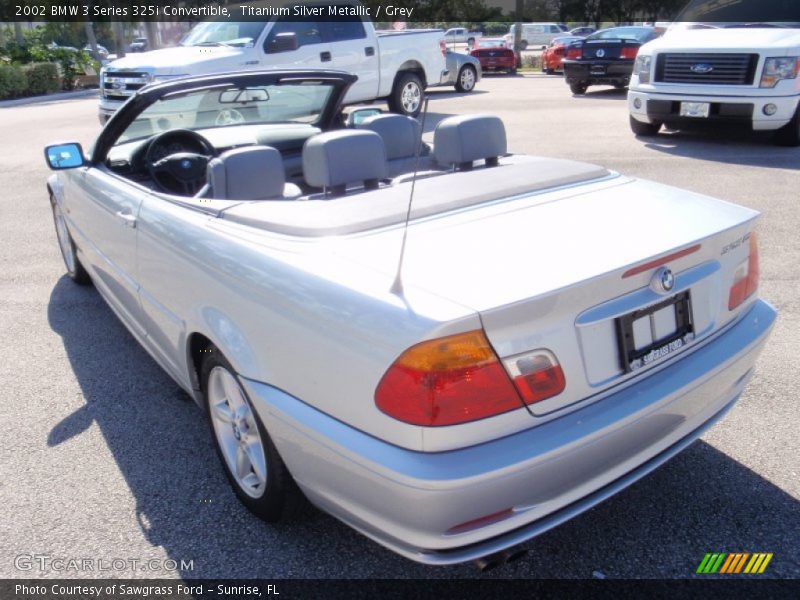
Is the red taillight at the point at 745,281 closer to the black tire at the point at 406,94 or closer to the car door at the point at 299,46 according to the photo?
the car door at the point at 299,46

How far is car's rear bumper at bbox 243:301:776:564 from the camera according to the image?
188cm

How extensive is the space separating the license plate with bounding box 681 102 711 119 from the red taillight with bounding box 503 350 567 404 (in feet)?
26.3

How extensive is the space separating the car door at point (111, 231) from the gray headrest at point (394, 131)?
119cm

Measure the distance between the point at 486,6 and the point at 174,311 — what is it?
24624 mm

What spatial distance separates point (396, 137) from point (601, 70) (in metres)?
13.4

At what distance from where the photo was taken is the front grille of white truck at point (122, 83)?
428 inches

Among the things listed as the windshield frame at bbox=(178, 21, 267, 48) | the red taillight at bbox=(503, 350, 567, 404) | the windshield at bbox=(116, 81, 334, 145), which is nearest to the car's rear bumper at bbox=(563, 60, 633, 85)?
the windshield frame at bbox=(178, 21, 267, 48)

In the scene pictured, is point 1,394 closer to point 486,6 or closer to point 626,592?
point 626,592

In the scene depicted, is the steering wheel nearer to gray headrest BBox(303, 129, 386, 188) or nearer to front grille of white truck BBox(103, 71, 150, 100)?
gray headrest BBox(303, 129, 386, 188)

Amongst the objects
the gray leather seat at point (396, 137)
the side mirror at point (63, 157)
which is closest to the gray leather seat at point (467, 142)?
the gray leather seat at point (396, 137)

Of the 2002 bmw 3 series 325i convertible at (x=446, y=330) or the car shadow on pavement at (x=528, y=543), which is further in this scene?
the car shadow on pavement at (x=528, y=543)

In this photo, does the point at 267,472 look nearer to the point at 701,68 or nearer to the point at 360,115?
the point at 360,115

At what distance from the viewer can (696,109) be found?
895cm

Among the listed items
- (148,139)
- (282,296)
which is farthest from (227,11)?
(282,296)
